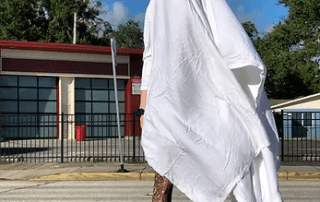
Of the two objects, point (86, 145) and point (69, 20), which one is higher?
point (69, 20)

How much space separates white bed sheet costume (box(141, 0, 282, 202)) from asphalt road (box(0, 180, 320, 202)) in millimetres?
5427

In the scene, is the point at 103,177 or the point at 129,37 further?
the point at 129,37

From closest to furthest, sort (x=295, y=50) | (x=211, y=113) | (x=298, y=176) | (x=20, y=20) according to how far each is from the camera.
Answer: (x=211, y=113), (x=298, y=176), (x=295, y=50), (x=20, y=20)

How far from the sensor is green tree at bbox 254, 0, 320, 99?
42906 mm

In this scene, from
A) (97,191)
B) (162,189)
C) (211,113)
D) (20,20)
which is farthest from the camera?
(20,20)

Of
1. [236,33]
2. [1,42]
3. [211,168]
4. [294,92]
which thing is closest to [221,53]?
Answer: [236,33]

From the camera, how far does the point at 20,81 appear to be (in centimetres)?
2553

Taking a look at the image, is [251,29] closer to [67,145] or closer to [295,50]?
[295,50]

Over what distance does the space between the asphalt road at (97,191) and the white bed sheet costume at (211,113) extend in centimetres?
→ 543

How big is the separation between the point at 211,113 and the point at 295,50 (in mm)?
44078

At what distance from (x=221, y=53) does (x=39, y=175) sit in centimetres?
957

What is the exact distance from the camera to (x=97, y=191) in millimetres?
8703

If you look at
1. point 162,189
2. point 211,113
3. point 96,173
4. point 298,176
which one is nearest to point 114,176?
point 96,173

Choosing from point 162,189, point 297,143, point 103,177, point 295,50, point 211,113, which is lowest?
point 103,177
